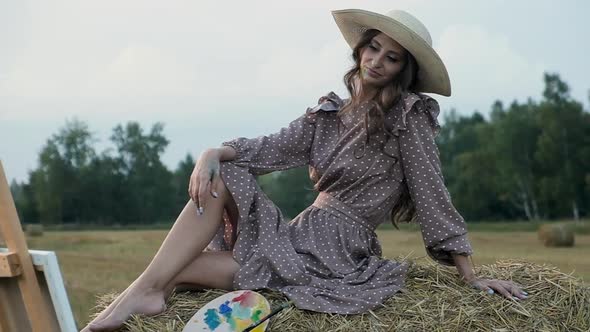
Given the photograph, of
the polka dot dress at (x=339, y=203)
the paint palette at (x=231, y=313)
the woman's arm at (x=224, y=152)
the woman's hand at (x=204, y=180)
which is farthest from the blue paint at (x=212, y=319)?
the woman's arm at (x=224, y=152)

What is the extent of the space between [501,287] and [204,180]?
Result: 3.64 ft

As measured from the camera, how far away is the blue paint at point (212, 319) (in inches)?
103

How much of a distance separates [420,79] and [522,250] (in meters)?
8.90

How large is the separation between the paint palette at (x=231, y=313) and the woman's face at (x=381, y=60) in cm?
88

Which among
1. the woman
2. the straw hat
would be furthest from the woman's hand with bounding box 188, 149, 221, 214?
the straw hat

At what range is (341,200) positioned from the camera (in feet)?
10.0

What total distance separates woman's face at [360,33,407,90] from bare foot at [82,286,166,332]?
1060 millimetres

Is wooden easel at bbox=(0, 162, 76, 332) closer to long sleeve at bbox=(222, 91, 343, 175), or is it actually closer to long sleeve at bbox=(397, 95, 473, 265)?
long sleeve at bbox=(222, 91, 343, 175)

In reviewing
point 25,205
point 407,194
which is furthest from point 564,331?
point 25,205

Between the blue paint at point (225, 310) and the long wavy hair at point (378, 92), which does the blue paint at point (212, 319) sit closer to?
the blue paint at point (225, 310)

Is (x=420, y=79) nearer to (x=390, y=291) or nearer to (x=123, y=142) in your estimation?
(x=390, y=291)

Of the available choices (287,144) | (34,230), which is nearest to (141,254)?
(34,230)

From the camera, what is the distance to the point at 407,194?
3117 mm

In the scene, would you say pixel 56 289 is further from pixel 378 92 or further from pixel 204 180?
pixel 378 92
